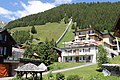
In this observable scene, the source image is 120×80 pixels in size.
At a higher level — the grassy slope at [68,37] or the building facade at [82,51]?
the grassy slope at [68,37]

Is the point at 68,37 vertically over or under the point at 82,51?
over

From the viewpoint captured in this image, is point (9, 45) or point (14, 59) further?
point (9, 45)

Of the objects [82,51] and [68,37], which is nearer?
[82,51]

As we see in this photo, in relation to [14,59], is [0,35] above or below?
above

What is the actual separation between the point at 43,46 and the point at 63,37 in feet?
262

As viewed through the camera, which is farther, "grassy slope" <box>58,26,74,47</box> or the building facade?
"grassy slope" <box>58,26,74,47</box>

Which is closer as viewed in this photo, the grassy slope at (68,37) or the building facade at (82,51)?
the building facade at (82,51)

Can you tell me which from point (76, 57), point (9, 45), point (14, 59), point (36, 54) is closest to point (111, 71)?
point (14, 59)

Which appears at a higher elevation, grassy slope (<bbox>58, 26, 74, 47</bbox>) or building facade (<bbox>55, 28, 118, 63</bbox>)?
grassy slope (<bbox>58, 26, 74, 47</bbox>)

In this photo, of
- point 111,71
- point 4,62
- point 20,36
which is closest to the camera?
point 111,71

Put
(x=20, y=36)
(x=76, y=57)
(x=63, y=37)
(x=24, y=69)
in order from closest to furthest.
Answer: (x=24, y=69) < (x=76, y=57) < (x=20, y=36) < (x=63, y=37)

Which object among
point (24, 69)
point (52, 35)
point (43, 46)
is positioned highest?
point (52, 35)

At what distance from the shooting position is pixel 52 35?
157 m

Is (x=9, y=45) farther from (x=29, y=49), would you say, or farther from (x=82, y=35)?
(x=82, y=35)
